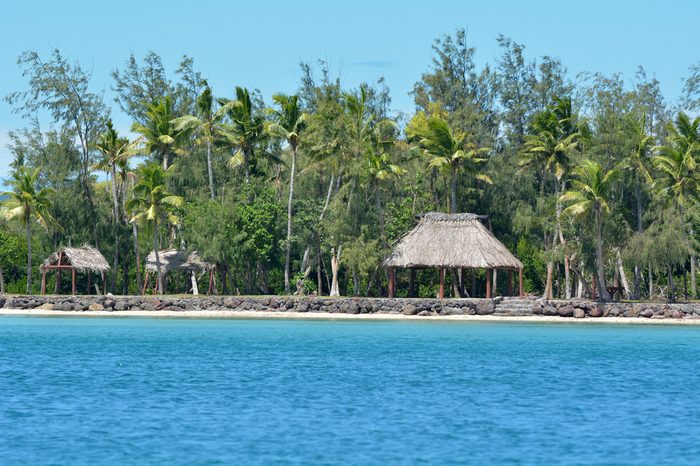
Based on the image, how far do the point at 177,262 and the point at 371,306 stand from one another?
12.6 meters

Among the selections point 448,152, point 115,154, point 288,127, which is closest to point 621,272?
point 448,152

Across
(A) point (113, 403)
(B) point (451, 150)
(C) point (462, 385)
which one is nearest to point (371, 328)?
(B) point (451, 150)

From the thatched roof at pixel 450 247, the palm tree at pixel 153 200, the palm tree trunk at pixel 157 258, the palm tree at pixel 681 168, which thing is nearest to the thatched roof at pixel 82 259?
the palm tree trunk at pixel 157 258

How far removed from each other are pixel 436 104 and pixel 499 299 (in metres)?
14.6

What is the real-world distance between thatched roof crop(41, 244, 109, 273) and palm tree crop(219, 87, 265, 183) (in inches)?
329

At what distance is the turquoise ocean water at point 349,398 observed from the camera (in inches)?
675

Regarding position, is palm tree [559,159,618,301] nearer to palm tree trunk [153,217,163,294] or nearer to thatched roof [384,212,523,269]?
thatched roof [384,212,523,269]

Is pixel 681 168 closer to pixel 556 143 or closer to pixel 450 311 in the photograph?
pixel 556 143

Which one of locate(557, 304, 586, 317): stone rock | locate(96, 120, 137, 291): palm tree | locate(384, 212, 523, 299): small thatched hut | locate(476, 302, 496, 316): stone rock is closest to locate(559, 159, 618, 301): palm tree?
locate(557, 304, 586, 317): stone rock

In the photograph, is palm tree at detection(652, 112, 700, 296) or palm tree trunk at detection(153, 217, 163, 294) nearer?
palm tree at detection(652, 112, 700, 296)

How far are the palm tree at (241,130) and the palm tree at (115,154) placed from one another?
519cm

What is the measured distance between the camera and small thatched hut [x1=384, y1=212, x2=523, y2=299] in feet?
161

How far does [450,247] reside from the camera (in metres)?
49.7

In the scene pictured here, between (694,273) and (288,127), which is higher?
(288,127)
